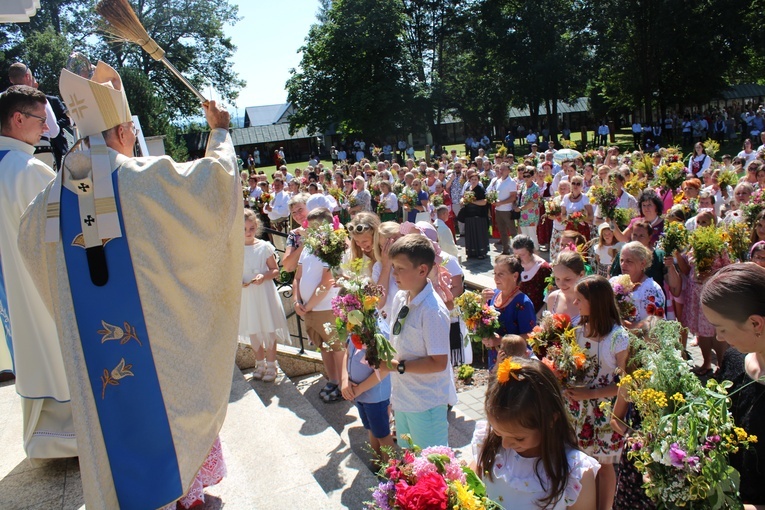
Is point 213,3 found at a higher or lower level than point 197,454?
higher

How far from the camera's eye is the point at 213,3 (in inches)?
1981

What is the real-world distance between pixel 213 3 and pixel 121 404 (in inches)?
2129

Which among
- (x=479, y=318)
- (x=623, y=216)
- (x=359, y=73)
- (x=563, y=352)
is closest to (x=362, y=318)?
(x=479, y=318)

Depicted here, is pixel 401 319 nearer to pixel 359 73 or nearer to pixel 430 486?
pixel 430 486

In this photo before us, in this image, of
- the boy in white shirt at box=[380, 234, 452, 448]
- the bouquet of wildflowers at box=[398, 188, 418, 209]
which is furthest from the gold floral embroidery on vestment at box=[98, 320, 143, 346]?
the bouquet of wildflowers at box=[398, 188, 418, 209]

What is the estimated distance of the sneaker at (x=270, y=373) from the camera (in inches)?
246

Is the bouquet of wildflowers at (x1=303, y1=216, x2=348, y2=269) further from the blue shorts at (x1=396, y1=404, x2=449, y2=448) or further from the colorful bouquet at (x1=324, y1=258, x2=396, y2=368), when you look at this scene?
the blue shorts at (x1=396, y1=404, x2=449, y2=448)

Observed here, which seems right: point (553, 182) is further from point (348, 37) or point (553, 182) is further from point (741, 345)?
point (348, 37)

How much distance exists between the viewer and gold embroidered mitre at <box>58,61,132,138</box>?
288cm

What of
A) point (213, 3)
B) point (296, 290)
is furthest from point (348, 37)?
point (296, 290)

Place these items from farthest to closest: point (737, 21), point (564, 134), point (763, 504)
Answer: point (564, 134), point (737, 21), point (763, 504)

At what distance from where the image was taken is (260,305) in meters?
6.38

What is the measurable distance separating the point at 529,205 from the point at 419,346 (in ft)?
29.3

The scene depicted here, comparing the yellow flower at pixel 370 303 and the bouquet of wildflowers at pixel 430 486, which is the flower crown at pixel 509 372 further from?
the yellow flower at pixel 370 303
